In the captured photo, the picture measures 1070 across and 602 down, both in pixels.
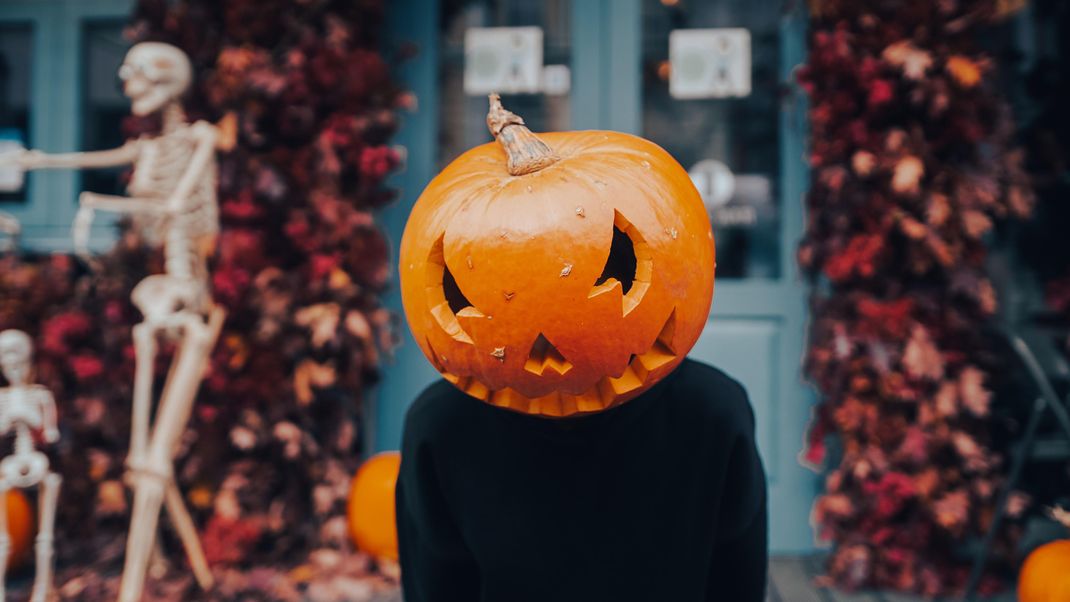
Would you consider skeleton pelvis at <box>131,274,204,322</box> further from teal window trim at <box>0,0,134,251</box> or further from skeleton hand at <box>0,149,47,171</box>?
teal window trim at <box>0,0,134,251</box>

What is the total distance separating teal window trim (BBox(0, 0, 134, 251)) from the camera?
4.07 m

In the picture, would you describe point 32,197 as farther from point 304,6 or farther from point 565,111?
point 565,111

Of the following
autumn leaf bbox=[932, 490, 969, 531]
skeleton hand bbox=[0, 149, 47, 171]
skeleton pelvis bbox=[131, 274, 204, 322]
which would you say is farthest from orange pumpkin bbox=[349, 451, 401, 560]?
autumn leaf bbox=[932, 490, 969, 531]

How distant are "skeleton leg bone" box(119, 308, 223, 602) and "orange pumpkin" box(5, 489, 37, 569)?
0.78 meters

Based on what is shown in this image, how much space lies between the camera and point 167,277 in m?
2.98

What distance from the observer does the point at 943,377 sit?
3.25 meters

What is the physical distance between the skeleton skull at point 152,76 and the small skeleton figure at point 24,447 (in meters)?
1.02

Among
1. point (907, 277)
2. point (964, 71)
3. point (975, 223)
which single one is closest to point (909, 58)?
point (964, 71)

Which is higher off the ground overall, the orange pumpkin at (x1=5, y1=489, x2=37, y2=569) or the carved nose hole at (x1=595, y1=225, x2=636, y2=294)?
the carved nose hole at (x1=595, y1=225, x2=636, y2=294)

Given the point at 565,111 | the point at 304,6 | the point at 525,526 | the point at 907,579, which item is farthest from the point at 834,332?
the point at 304,6

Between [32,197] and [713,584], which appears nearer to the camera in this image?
[713,584]

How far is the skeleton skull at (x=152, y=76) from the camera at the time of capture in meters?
3.01

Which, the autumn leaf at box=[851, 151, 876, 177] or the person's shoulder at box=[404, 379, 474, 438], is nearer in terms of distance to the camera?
the person's shoulder at box=[404, 379, 474, 438]

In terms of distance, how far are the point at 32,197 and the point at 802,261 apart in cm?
390
